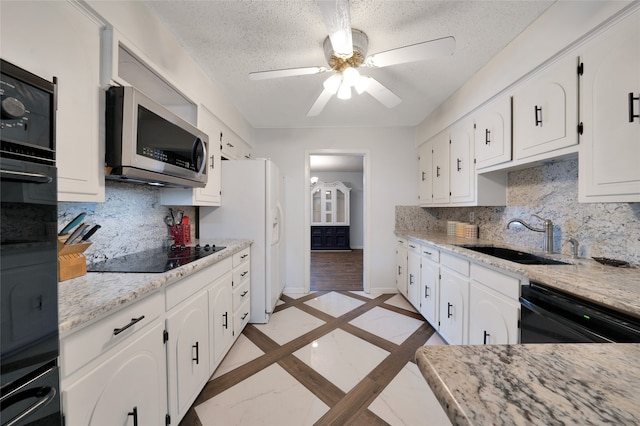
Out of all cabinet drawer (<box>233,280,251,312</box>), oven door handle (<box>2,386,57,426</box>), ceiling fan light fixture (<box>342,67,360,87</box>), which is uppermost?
ceiling fan light fixture (<box>342,67,360,87</box>)

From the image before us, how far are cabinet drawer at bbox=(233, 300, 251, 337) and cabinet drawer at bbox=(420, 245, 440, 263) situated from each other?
1853 millimetres

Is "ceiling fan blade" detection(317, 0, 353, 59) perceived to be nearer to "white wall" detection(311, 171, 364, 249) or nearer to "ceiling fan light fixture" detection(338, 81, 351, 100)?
"ceiling fan light fixture" detection(338, 81, 351, 100)

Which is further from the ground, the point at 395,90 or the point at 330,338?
the point at 395,90

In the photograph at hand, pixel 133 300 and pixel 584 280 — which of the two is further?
pixel 584 280

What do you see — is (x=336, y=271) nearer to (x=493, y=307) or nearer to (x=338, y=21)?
(x=493, y=307)

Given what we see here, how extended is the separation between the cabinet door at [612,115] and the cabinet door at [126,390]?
222 centimetres

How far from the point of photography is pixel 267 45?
171cm

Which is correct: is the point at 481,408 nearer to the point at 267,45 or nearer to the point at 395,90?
the point at 267,45

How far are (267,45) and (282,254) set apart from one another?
234 cm

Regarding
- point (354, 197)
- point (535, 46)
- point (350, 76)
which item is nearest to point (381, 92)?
point (350, 76)

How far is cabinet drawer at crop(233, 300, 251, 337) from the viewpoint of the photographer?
202 cm

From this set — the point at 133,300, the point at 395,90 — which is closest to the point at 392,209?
the point at 395,90

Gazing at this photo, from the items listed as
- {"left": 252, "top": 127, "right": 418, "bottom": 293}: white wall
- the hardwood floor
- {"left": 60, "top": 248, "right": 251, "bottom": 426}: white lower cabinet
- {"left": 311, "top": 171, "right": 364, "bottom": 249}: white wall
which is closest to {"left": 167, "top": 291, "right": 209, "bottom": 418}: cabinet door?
{"left": 60, "top": 248, "right": 251, "bottom": 426}: white lower cabinet

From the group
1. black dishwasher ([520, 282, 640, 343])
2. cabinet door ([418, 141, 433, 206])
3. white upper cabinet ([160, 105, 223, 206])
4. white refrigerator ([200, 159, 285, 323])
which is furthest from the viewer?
cabinet door ([418, 141, 433, 206])
